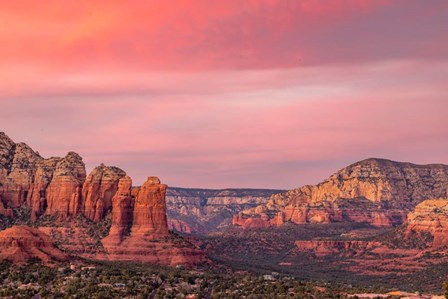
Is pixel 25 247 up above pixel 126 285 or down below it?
above

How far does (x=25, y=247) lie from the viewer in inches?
6649

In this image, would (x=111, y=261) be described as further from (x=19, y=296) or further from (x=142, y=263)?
(x=19, y=296)

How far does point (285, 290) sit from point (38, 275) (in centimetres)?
4151

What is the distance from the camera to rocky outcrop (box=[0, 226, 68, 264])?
166000 millimetres

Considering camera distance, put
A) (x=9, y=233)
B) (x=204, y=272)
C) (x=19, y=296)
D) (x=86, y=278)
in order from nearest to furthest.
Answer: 1. (x=19, y=296)
2. (x=86, y=278)
3. (x=9, y=233)
4. (x=204, y=272)

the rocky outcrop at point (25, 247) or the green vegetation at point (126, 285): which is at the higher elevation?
the rocky outcrop at point (25, 247)

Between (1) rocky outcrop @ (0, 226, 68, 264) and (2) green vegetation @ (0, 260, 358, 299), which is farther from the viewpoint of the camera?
→ (1) rocky outcrop @ (0, 226, 68, 264)

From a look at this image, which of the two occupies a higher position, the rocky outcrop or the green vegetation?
the rocky outcrop

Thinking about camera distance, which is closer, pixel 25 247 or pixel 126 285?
pixel 126 285

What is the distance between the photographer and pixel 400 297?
483 feet

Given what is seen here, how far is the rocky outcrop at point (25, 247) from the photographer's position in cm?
16600

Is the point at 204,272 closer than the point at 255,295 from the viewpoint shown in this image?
No

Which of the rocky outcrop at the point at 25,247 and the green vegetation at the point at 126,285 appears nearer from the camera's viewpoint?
the green vegetation at the point at 126,285

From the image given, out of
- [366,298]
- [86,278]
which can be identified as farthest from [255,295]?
[86,278]
